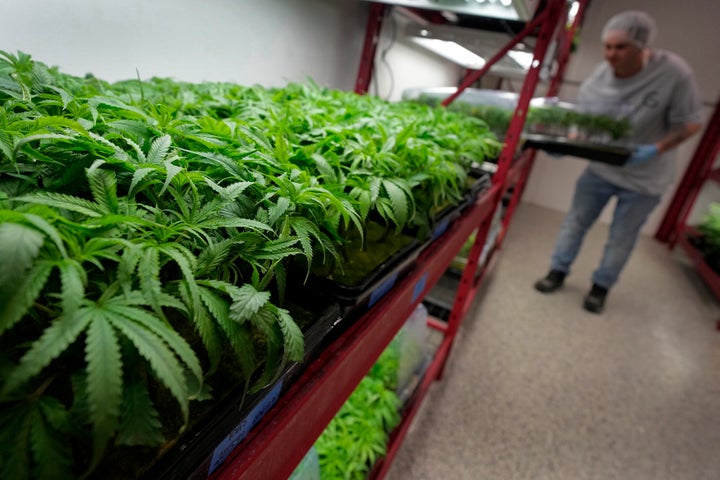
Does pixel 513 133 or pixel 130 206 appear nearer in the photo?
pixel 130 206

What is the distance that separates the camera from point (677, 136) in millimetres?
2260

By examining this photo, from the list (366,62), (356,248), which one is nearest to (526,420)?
(356,248)

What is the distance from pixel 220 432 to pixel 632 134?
283 centimetres

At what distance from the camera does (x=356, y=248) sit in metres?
0.82

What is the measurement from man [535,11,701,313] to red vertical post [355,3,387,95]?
137 cm

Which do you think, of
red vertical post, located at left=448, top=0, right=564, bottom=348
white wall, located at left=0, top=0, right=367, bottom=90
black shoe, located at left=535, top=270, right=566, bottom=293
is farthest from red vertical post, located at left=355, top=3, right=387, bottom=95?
black shoe, located at left=535, top=270, right=566, bottom=293

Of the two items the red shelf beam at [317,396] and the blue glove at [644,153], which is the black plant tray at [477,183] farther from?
the blue glove at [644,153]

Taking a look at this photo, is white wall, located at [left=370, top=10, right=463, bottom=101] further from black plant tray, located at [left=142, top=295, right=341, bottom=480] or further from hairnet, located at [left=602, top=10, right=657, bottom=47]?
black plant tray, located at [left=142, top=295, right=341, bottom=480]

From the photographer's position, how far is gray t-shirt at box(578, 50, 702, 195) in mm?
2257

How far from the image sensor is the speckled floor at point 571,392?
5.08ft

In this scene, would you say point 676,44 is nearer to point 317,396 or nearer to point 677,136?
point 677,136

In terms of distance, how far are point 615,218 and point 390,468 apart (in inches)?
88.6

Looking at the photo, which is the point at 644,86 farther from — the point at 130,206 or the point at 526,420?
the point at 130,206

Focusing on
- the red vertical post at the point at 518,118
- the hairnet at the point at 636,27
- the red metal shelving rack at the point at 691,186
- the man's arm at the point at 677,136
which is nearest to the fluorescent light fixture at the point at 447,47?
the red vertical post at the point at 518,118
